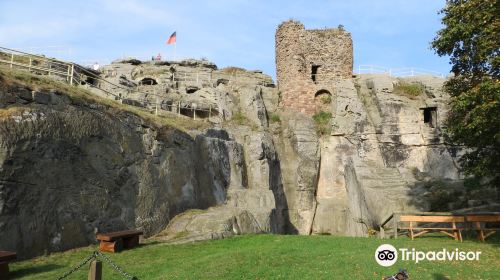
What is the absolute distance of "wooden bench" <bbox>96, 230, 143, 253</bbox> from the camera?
1459 centimetres

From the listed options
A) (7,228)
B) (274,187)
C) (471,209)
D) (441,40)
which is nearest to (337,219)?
(274,187)

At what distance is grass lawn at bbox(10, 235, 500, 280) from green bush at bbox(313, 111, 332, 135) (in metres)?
18.4

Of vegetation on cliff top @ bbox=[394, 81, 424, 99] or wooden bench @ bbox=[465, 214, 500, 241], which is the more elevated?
vegetation on cliff top @ bbox=[394, 81, 424, 99]

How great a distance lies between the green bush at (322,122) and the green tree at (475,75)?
16617 mm

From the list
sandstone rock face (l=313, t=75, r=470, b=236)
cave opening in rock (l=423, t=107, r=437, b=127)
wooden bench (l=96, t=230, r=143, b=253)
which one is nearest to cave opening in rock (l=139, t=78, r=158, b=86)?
sandstone rock face (l=313, t=75, r=470, b=236)

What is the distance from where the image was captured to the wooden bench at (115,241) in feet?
47.9

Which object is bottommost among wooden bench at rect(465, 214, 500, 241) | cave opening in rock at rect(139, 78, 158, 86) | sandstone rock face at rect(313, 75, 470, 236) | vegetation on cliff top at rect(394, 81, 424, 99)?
wooden bench at rect(465, 214, 500, 241)

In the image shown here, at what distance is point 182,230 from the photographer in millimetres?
19109

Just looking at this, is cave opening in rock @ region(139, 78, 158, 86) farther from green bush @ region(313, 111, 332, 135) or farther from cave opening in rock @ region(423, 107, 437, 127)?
cave opening in rock @ region(423, 107, 437, 127)

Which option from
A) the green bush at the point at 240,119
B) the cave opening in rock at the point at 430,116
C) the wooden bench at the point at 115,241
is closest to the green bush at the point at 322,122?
the green bush at the point at 240,119

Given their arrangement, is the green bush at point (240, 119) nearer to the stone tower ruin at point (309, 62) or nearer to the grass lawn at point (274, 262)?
the stone tower ruin at point (309, 62)

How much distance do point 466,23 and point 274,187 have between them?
1802cm

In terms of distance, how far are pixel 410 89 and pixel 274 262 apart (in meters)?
27.1

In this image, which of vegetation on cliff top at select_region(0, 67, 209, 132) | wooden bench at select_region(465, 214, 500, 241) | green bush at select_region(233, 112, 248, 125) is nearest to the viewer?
vegetation on cliff top at select_region(0, 67, 209, 132)
